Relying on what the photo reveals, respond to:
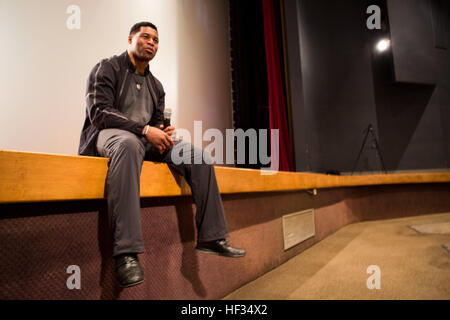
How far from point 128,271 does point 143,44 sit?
874mm

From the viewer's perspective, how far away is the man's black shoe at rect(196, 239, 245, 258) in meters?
0.95

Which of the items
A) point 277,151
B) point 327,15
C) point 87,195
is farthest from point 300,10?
point 87,195

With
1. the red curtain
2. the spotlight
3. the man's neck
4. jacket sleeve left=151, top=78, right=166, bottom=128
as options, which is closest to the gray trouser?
jacket sleeve left=151, top=78, right=166, bottom=128

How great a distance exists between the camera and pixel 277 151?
10.8 feet

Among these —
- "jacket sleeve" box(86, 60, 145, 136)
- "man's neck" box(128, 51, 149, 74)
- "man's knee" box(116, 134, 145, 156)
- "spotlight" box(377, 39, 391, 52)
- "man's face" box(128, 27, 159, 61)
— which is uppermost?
"spotlight" box(377, 39, 391, 52)

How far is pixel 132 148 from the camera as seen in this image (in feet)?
2.63

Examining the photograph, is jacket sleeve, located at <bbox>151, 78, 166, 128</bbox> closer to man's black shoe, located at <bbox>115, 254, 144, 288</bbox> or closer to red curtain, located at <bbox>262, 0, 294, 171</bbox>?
man's black shoe, located at <bbox>115, 254, 144, 288</bbox>

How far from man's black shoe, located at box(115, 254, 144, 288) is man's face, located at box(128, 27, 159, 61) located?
2.59 feet

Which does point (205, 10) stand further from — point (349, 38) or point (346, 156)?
point (346, 156)

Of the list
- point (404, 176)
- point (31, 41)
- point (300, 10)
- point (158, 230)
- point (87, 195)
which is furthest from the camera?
point (300, 10)

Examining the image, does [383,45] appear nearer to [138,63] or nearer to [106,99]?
[138,63]

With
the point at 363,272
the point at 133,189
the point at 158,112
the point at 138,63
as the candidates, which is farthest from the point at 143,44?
the point at 363,272

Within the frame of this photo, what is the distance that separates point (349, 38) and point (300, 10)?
102 centimetres

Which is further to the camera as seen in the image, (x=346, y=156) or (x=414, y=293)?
(x=346, y=156)
